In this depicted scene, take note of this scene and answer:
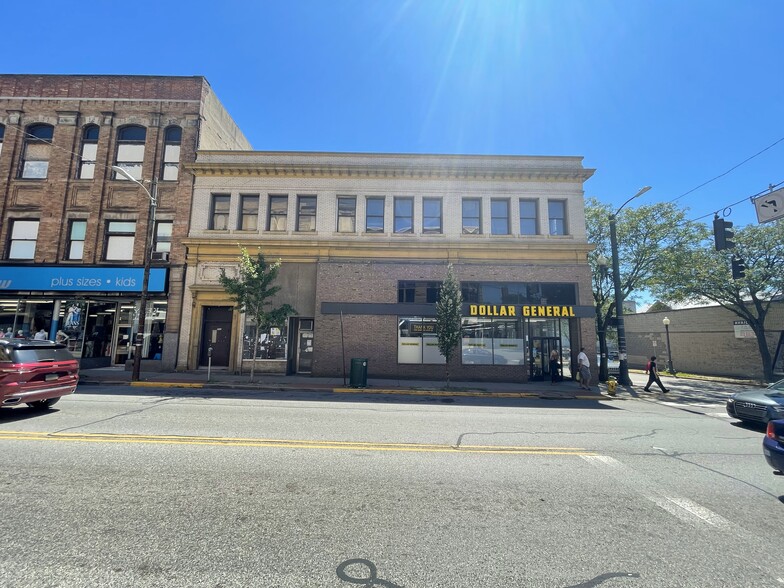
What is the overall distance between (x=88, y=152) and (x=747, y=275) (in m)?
35.0

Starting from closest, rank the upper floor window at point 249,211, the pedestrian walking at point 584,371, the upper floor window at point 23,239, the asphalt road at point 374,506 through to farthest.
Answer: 1. the asphalt road at point 374,506
2. the pedestrian walking at point 584,371
3. the upper floor window at point 23,239
4. the upper floor window at point 249,211

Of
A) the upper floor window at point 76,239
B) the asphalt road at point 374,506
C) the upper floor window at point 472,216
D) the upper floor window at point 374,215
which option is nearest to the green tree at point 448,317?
the upper floor window at point 472,216

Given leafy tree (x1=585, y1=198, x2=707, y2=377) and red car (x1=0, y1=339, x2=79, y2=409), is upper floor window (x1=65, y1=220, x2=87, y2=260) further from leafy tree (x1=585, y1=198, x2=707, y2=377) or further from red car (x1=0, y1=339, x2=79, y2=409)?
leafy tree (x1=585, y1=198, x2=707, y2=377)

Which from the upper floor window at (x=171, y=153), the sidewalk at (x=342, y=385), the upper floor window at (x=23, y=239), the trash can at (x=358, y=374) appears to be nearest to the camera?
the sidewalk at (x=342, y=385)

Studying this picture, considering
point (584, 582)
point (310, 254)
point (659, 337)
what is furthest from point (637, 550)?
point (659, 337)

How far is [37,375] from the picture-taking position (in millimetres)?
7945

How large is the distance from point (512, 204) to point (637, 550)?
1745 centimetres

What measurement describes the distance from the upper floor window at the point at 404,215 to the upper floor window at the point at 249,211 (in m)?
7.05

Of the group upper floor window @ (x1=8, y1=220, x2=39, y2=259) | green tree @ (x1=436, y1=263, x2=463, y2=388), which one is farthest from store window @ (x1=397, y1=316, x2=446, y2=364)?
upper floor window @ (x1=8, y1=220, x2=39, y2=259)

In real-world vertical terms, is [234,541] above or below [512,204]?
below

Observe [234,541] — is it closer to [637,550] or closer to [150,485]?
[150,485]

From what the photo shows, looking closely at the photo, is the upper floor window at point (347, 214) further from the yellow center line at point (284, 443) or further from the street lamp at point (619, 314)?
the yellow center line at point (284, 443)

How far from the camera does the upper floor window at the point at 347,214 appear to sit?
19016 mm

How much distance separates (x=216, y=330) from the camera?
18.5 meters
